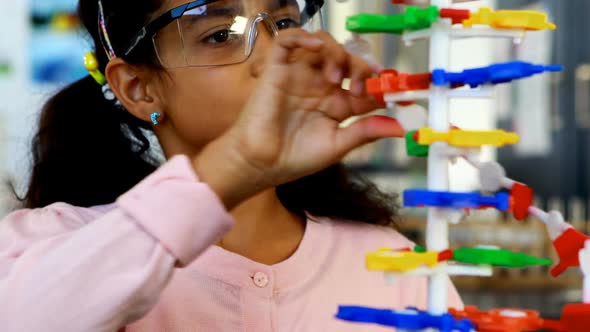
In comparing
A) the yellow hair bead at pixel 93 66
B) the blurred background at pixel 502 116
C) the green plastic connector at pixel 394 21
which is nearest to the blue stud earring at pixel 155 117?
the yellow hair bead at pixel 93 66

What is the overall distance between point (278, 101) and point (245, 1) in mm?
207

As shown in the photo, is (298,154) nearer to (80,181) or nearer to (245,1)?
(245,1)

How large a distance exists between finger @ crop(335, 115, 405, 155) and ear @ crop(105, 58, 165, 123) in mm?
364

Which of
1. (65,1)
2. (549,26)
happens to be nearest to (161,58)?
(549,26)

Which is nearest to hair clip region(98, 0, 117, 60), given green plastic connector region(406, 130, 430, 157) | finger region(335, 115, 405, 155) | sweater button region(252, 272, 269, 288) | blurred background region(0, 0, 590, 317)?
sweater button region(252, 272, 269, 288)

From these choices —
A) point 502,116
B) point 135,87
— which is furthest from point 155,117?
point 502,116

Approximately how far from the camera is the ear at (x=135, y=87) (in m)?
0.93

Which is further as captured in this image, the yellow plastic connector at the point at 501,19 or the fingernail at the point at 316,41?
the fingernail at the point at 316,41

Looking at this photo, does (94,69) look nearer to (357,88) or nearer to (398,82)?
(357,88)

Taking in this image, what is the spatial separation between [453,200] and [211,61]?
42 cm

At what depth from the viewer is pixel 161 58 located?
33.9 inches

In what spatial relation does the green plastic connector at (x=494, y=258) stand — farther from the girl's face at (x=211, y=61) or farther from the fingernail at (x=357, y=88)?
the girl's face at (x=211, y=61)

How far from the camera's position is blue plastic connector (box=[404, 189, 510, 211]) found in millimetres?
438

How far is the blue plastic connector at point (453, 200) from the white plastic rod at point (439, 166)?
0.06 ft
